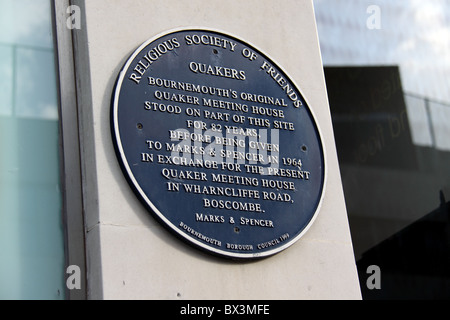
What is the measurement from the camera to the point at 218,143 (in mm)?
5203

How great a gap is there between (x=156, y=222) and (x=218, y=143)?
77cm

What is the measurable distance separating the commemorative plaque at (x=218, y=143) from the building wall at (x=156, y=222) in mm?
88

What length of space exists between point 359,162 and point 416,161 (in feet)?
2.09

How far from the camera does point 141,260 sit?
4645mm

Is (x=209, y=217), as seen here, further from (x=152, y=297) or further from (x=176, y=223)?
(x=152, y=297)

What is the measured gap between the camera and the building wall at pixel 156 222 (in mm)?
4633
